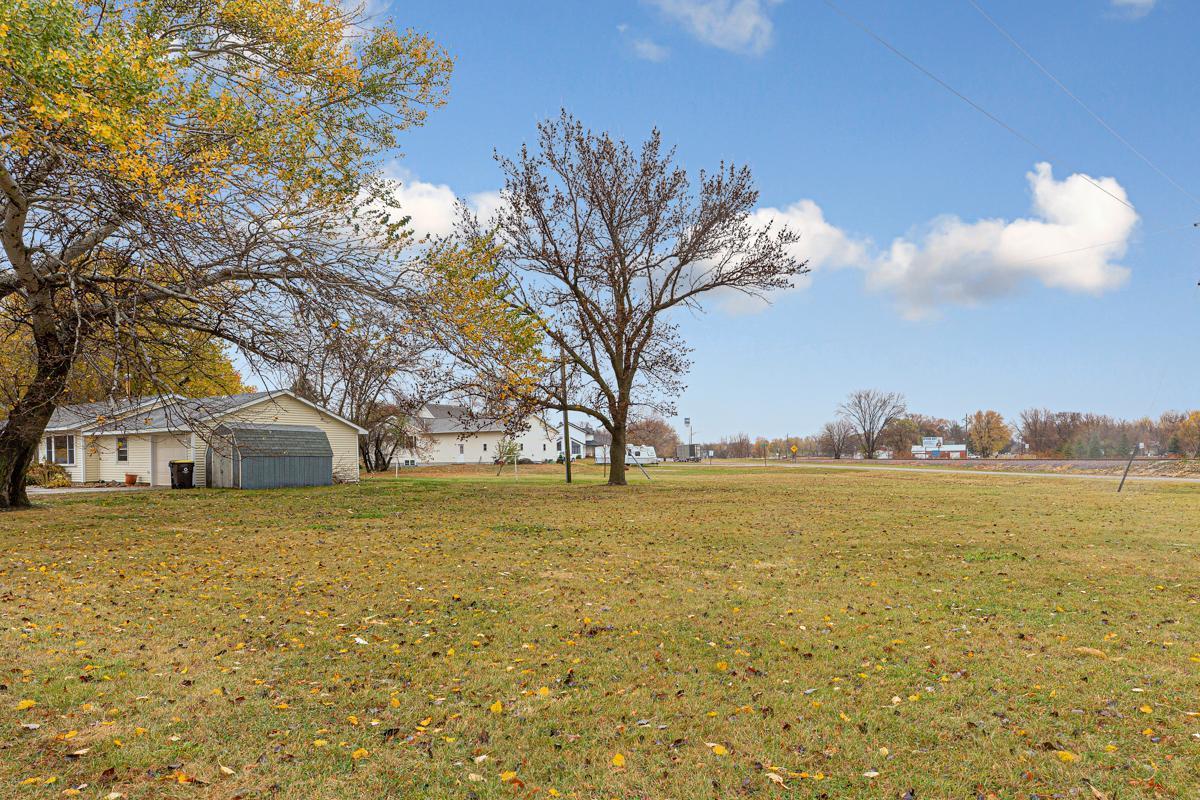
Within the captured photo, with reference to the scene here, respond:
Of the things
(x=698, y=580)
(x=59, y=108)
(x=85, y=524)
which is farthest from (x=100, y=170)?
(x=698, y=580)

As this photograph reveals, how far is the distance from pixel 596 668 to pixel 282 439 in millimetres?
25918

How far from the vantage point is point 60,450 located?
32.1m

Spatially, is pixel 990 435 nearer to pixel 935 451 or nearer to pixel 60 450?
pixel 935 451

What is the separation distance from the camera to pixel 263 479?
88.2ft

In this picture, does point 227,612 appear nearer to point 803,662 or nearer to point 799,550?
point 803,662

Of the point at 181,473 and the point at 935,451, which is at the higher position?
the point at 181,473

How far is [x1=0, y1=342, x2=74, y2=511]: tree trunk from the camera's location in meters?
12.5

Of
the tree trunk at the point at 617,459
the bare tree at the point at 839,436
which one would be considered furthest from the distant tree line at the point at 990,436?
the tree trunk at the point at 617,459

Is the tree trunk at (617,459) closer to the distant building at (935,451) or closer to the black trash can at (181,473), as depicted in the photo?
the black trash can at (181,473)

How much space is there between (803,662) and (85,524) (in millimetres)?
13983

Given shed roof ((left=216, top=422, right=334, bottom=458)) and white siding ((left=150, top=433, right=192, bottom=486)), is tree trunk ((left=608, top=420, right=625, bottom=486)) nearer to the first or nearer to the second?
shed roof ((left=216, top=422, right=334, bottom=458))

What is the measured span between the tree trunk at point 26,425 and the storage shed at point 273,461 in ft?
32.2

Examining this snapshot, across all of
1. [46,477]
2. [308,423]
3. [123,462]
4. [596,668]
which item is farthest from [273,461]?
[596,668]

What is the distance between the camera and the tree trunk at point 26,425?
12.5 m
